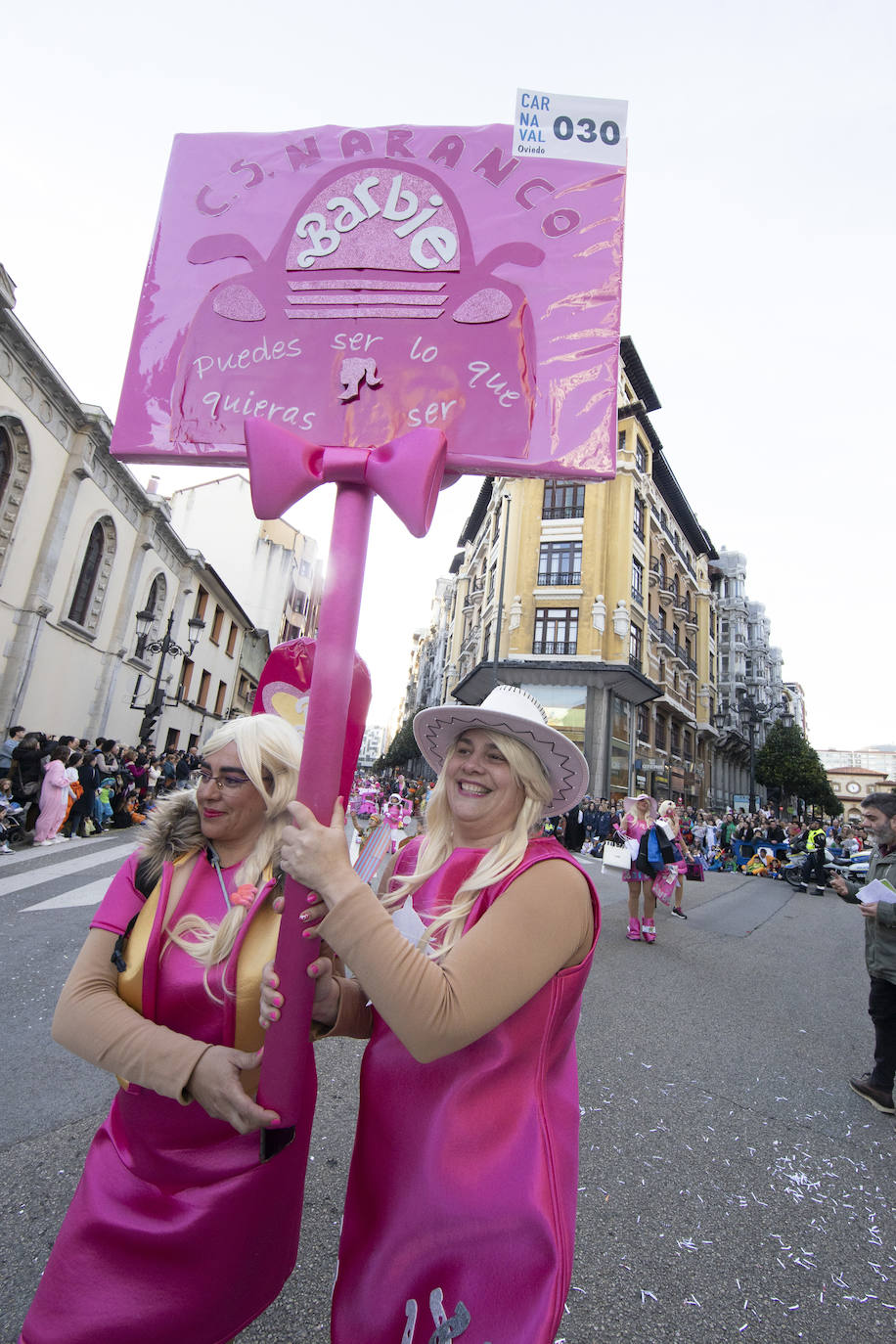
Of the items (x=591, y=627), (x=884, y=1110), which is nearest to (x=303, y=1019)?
A: (x=884, y=1110)

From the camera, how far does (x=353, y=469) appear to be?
1.53 meters

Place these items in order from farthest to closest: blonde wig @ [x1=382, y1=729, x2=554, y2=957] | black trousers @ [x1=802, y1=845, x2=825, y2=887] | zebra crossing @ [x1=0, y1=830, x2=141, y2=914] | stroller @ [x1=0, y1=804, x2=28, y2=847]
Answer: black trousers @ [x1=802, y1=845, x2=825, y2=887] → stroller @ [x1=0, y1=804, x2=28, y2=847] → zebra crossing @ [x1=0, y1=830, x2=141, y2=914] → blonde wig @ [x1=382, y1=729, x2=554, y2=957]

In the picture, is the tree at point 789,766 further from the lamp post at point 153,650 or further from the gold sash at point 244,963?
the gold sash at point 244,963

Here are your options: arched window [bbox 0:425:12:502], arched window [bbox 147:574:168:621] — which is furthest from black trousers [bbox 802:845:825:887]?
arched window [bbox 147:574:168:621]

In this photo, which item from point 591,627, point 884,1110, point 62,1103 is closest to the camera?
point 62,1103

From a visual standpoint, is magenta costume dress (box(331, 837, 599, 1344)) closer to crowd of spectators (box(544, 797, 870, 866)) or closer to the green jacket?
the green jacket

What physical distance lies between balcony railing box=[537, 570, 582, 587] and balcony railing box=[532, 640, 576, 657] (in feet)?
9.00

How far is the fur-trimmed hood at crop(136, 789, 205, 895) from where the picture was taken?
163cm

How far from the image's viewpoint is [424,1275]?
1.20 metres

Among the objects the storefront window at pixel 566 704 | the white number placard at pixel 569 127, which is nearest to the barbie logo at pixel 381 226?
the white number placard at pixel 569 127

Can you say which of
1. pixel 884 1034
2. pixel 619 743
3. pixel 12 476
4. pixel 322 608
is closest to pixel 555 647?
pixel 619 743

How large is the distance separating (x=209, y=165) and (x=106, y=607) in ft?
61.7

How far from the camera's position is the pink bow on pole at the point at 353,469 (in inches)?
59.1

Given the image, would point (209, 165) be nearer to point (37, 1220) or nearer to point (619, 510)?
point (37, 1220)
